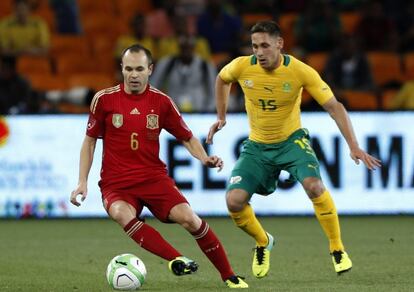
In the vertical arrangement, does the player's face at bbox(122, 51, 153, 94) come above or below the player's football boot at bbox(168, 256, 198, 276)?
above

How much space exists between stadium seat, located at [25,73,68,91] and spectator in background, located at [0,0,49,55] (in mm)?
368

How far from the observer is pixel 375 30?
1850 cm

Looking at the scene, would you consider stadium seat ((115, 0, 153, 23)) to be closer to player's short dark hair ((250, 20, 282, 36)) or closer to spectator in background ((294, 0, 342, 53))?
spectator in background ((294, 0, 342, 53))

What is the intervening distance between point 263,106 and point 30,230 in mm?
4822

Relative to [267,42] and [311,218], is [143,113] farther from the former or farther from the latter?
[311,218]

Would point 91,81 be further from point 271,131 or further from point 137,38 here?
point 271,131

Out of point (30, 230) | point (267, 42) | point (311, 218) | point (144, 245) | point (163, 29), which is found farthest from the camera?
point (163, 29)

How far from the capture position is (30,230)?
13.6 meters

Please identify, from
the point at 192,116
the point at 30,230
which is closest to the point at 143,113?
the point at 30,230

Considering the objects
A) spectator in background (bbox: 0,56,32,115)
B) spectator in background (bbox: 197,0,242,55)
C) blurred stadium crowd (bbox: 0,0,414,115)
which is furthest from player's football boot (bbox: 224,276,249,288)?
spectator in background (bbox: 197,0,242,55)

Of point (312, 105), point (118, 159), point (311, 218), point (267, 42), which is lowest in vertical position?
point (311, 218)

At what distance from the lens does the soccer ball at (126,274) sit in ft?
26.9

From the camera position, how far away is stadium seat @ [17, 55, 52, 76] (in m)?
17.8

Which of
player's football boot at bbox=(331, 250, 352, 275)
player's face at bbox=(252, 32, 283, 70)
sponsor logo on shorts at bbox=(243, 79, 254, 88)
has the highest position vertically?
player's face at bbox=(252, 32, 283, 70)
